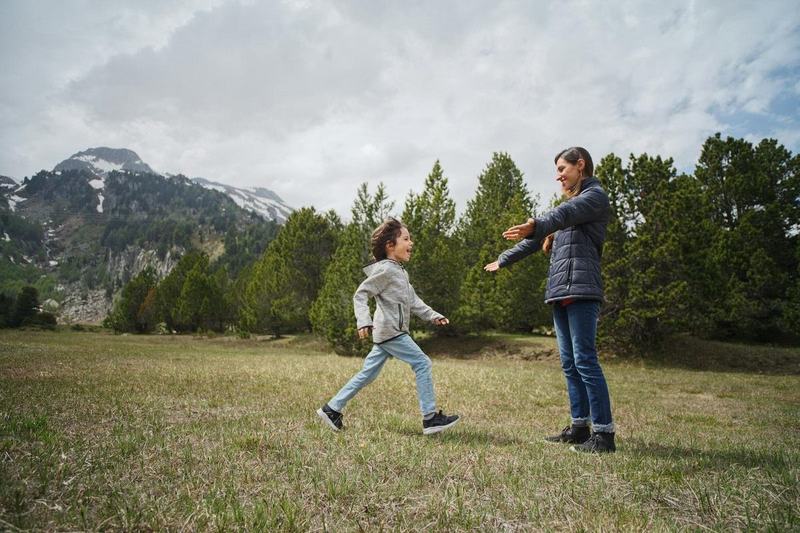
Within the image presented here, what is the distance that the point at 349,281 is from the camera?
25.7 meters

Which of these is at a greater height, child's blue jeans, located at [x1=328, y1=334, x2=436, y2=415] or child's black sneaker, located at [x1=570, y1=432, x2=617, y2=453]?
child's blue jeans, located at [x1=328, y1=334, x2=436, y2=415]

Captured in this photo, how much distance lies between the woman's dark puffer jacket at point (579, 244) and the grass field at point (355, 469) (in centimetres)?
161

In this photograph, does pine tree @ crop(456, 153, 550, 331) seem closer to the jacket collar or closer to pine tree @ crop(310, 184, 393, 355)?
pine tree @ crop(310, 184, 393, 355)

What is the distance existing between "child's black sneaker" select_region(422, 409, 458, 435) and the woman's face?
301cm

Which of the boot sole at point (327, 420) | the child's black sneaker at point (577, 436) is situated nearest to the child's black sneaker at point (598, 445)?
the child's black sneaker at point (577, 436)

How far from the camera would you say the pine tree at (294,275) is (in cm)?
3734

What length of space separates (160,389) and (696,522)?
8.17m

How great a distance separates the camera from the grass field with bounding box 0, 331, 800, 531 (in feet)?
7.73

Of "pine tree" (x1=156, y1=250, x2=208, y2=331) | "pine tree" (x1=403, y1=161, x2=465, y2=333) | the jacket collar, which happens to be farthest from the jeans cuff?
"pine tree" (x1=156, y1=250, x2=208, y2=331)

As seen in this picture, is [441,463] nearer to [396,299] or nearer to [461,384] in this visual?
[396,299]

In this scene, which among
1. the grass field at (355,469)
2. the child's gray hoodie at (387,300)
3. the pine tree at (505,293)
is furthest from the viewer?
the pine tree at (505,293)

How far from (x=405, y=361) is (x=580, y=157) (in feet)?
10.2

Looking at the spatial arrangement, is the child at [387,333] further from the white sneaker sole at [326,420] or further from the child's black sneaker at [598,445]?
the child's black sneaker at [598,445]

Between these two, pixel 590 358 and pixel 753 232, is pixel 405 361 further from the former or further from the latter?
pixel 753 232
